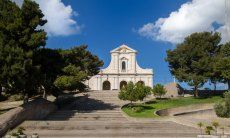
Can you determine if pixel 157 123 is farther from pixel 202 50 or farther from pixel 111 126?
pixel 202 50

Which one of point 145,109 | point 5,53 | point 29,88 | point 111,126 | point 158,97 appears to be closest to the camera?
point 111,126

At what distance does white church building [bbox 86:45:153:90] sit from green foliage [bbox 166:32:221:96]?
961 cm

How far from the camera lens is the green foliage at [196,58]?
5375cm

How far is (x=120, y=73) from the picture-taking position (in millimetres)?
68500

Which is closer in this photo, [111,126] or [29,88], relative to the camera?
[111,126]

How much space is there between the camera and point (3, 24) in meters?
32.3

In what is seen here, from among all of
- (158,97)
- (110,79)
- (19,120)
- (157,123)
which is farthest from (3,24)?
(110,79)

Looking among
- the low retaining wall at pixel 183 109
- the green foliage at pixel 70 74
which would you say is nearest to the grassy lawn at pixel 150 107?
the low retaining wall at pixel 183 109

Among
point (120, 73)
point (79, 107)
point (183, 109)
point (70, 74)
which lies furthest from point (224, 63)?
point (120, 73)

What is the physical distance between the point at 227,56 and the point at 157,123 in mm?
28140

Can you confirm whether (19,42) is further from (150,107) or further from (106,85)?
(106,85)

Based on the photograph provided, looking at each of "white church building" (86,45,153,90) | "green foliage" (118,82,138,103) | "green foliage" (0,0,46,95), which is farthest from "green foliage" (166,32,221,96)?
"green foliage" (0,0,46,95)

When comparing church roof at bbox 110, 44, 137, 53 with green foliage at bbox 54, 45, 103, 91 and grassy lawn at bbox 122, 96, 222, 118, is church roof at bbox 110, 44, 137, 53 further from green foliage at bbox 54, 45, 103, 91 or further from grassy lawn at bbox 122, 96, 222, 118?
green foliage at bbox 54, 45, 103, 91

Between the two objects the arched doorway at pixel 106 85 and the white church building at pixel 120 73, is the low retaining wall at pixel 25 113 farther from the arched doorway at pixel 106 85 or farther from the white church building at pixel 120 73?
the arched doorway at pixel 106 85
